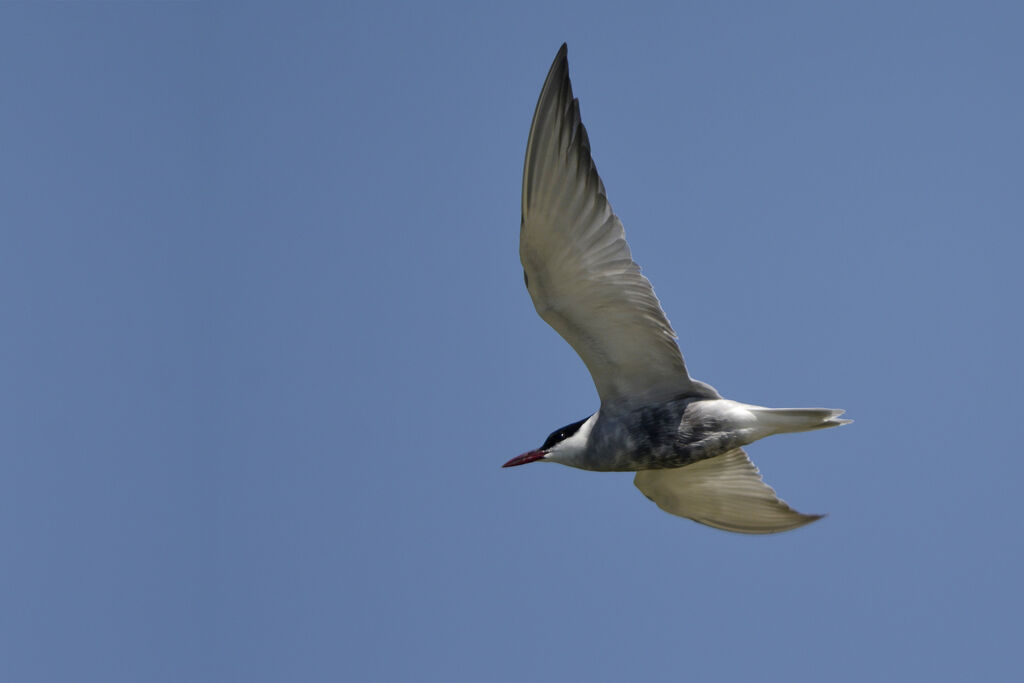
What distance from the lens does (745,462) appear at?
31.6ft

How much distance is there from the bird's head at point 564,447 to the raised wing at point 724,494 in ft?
4.05

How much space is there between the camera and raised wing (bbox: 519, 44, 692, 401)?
788 centimetres

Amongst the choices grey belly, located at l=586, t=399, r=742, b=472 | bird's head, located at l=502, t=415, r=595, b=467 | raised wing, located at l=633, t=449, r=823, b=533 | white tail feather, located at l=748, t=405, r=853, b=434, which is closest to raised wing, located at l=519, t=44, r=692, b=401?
grey belly, located at l=586, t=399, r=742, b=472

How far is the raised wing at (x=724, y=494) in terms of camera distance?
31.3 ft

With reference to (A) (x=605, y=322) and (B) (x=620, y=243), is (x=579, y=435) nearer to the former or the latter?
(A) (x=605, y=322)

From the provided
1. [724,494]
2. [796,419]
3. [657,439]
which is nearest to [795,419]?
[796,419]

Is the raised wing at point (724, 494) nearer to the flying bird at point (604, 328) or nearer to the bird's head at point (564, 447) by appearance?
the flying bird at point (604, 328)

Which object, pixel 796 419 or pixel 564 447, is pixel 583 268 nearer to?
pixel 564 447

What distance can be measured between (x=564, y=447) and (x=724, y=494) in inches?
72.1

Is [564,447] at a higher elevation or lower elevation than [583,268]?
lower

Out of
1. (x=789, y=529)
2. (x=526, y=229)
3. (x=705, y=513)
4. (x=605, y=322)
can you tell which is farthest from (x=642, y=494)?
(x=526, y=229)

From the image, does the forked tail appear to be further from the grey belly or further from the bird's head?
the bird's head

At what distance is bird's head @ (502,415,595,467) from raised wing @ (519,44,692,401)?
329 mm

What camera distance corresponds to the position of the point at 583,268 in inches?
322
